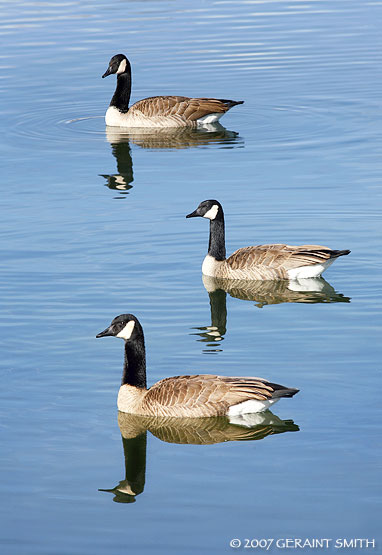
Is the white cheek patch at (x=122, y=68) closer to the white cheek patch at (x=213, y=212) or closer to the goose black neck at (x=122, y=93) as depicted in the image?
the goose black neck at (x=122, y=93)

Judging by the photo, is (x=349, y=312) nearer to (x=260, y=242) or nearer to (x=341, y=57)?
→ (x=260, y=242)

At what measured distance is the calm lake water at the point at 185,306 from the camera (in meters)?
9.99

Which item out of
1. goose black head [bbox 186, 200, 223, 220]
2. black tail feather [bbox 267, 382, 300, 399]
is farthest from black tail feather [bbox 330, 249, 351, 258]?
black tail feather [bbox 267, 382, 300, 399]

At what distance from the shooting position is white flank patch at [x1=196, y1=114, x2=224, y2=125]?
27.2 metres

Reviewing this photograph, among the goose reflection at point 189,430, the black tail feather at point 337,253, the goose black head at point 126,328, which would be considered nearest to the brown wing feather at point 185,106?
the black tail feather at point 337,253

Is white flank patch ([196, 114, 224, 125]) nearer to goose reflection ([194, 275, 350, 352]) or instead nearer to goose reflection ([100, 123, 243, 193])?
goose reflection ([100, 123, 243, 193])

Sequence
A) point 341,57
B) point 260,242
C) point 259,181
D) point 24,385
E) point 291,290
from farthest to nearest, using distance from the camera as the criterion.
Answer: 1. point 341,57
2. point 259,181
3. point 260,242
4. point 291,290
5. point 24,385

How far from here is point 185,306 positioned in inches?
618

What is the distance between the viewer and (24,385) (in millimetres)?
12898

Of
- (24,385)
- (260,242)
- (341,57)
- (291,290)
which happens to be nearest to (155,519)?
(24,385)

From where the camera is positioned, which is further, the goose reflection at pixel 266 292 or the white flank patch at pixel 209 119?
the white flank patch at pixel 209 119

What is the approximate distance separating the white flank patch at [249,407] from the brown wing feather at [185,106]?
616 inches

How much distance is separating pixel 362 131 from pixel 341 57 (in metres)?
9.79

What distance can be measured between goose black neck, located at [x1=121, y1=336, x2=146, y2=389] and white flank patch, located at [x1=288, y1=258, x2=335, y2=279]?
15.9ft
